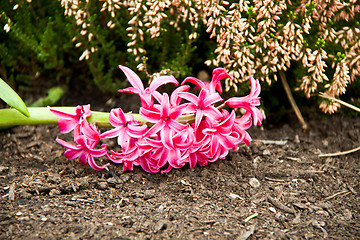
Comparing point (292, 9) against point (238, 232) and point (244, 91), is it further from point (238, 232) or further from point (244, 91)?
point (238, 232)

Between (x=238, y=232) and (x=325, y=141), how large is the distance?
1163 millimetres

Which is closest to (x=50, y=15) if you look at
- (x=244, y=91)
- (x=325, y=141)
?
(x=244, y=91)

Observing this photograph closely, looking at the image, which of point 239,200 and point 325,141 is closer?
point 239,200

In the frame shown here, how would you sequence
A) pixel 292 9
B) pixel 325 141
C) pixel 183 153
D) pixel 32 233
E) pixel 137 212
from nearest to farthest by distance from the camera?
pixel 32 233, pixel 137 212, pixel 183 153, pixel 292 9, pixel 325 141

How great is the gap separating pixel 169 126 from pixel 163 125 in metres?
0.03

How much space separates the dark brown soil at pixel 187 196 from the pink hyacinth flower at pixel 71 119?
258 millimetres

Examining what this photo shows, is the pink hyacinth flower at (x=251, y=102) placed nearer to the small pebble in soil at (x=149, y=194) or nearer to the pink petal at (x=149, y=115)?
the pink petal at (x=149, y=115)

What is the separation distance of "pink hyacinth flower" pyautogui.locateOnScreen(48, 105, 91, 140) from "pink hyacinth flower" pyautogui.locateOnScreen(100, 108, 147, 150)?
147mm

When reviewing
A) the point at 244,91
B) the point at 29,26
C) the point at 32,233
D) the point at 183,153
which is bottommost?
the point at 32,233

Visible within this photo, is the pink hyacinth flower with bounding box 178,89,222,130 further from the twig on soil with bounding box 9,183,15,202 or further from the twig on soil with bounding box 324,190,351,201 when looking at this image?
the twig on soil with bounding box 9,183,15,202

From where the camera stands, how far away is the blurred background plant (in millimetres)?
2047

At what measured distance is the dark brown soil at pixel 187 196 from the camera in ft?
4.93

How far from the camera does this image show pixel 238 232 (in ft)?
4.93

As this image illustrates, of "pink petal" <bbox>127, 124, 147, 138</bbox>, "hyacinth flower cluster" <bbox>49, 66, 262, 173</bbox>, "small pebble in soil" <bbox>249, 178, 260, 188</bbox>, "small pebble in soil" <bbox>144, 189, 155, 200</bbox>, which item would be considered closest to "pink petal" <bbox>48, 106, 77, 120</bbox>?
"hyacinth flower cluster" <bbox>49, 66, 262, 173</bbox>
